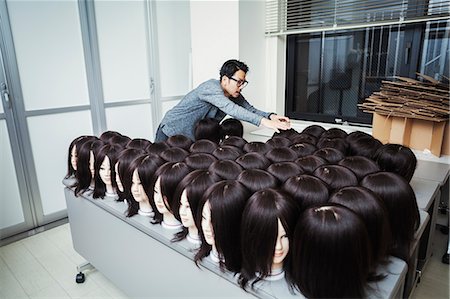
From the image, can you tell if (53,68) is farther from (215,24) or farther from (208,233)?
(208,233)

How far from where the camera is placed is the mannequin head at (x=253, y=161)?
48.6 inches

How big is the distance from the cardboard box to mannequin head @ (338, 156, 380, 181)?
1.24 meters

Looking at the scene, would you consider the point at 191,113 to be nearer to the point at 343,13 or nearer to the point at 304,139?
the point at 304,139

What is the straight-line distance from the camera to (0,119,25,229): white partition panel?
234 cm

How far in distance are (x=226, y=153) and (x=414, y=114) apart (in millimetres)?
1486

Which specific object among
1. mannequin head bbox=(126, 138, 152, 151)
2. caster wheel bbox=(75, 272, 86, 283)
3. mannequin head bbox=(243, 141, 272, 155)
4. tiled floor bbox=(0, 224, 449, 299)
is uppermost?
mannequin head bbox=(126, 138, 152, 151)

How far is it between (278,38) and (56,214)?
102 inches

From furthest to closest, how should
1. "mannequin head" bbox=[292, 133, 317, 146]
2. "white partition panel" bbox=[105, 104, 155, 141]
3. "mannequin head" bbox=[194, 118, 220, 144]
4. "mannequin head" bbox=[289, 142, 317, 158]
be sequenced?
"white partition panel" bbox=[105, 104, 155, 141]
"mannequin head" bbox=[194, 118, 220, 144]
"mannequin head" bbox=[292, 133, 317, 146]
"mannequin head" bbox=[289, 142, 317, 158]

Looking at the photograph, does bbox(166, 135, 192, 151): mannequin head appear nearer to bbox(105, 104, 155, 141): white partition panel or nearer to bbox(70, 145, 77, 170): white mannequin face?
bbox(70, 145, 77, 170): white mannequin face

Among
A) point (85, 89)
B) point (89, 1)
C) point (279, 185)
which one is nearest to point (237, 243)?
point (279, 185)

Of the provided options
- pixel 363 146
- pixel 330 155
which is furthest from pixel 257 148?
pixel 363 146

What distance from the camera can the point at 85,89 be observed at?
9.06ft

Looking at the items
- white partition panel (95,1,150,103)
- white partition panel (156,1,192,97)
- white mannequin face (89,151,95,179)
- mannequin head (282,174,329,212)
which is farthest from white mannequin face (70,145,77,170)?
white partition panel (156,1,192,97)

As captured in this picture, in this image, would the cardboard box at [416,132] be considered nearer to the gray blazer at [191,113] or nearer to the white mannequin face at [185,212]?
the gray blazer at [191,113]
